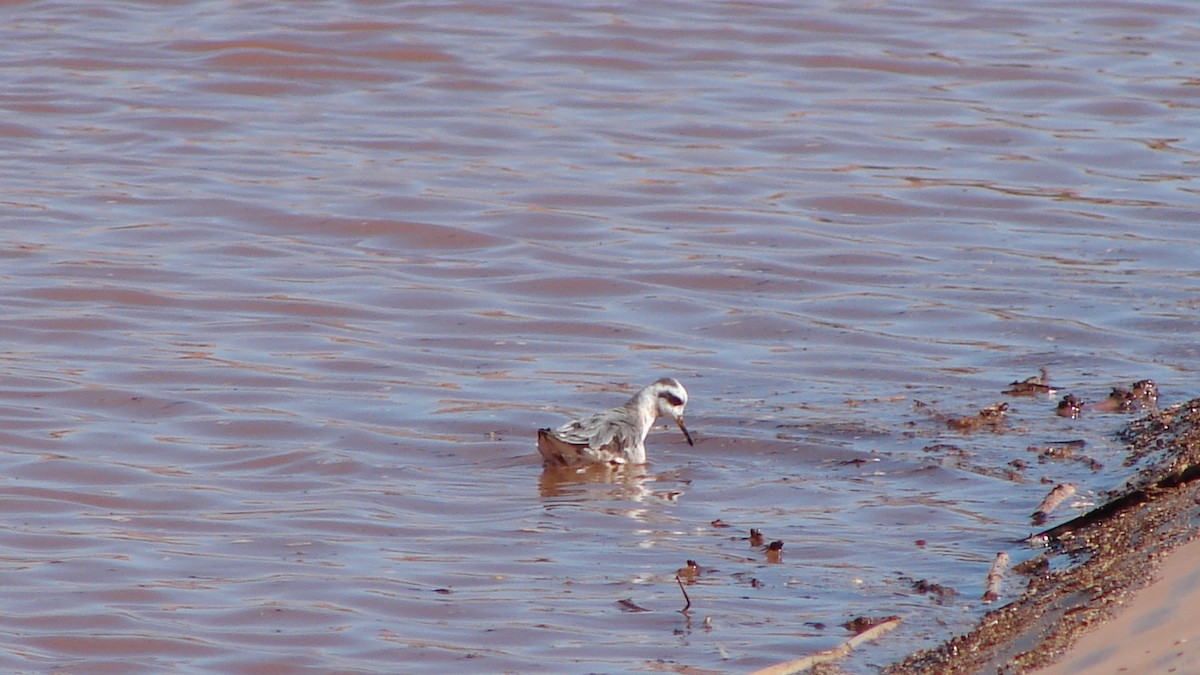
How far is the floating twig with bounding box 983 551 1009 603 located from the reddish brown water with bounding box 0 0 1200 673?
0.24 feet

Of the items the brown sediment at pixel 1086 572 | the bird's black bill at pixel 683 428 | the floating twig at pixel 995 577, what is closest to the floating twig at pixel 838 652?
the brown sediment at pixel 1086 572

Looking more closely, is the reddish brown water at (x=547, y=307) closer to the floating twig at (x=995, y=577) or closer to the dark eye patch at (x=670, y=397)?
the floating twig at (x=995, y=577)

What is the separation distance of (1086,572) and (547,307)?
5.19 meters

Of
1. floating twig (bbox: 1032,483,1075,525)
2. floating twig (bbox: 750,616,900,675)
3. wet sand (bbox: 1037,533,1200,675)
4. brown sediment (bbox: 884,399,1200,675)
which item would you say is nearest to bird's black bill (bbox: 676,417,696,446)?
floating twig (bbox: 1032,483,1075,525)

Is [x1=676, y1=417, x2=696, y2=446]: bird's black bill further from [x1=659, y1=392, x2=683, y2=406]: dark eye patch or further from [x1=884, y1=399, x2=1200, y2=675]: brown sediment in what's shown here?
[x1=884, y1=399, x2=1200, y2=675]: brown sediment

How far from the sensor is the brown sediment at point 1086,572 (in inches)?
197

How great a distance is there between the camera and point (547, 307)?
10.5 metres

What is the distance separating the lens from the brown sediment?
16.5 feet

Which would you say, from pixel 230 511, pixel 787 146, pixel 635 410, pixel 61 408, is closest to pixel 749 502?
pixel 635 410

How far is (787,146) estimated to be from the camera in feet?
45.9

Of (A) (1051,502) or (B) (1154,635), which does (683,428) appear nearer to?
(A) (1051,502)

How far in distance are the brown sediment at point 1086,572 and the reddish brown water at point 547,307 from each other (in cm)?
26

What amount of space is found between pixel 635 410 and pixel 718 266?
9.92 feet

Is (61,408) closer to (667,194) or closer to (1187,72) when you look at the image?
(667,194)
